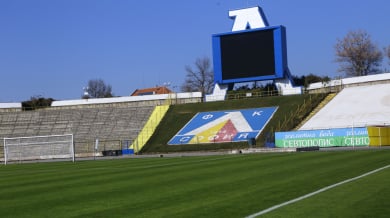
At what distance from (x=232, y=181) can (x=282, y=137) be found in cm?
3568

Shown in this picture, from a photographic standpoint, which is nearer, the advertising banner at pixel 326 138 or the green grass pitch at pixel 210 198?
the green grass pitch at pixel 210 198

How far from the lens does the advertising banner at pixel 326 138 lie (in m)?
46.6

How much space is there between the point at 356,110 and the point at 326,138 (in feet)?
46.7

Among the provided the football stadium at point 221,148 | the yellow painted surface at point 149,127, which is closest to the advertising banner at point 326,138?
the football stadium at point 221,148

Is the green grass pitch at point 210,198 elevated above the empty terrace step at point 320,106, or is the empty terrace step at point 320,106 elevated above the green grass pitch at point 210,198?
the empty terrace step at point 320,106

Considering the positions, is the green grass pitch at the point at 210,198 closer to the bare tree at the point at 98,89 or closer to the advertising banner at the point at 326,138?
the advertising banner at the point at 326,138

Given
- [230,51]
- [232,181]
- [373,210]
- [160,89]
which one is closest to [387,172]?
[232,181]

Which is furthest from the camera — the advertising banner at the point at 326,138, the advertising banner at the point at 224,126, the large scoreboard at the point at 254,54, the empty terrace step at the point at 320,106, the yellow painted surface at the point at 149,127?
the large scoreboard at the point at 254,54

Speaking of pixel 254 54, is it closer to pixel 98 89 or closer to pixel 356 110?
pixel 356 110

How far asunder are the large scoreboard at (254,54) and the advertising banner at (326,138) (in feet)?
69.2

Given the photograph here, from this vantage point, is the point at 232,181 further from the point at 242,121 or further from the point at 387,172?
the point at 242,121

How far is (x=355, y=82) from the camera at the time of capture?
73375mm

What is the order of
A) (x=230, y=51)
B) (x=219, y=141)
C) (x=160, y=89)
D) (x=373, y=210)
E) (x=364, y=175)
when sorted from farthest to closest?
(x=160, y=89), (x=230, y=51), (x=219, y=141), (x=364, y=175), (x=373, y=210)

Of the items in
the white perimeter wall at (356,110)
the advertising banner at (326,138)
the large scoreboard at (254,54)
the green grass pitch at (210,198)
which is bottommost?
the green grass pitch at (210,198)
